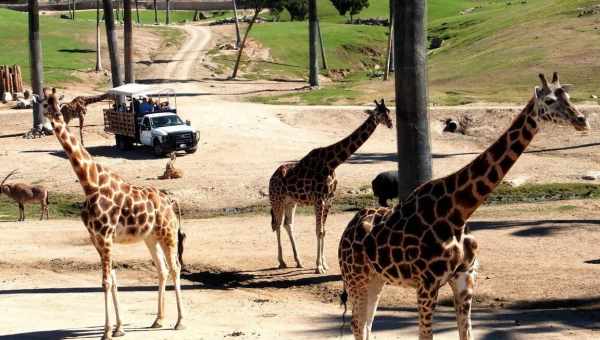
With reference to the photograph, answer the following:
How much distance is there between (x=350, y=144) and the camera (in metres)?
23.0

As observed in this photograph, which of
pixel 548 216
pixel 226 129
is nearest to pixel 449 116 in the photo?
pixel 226 129

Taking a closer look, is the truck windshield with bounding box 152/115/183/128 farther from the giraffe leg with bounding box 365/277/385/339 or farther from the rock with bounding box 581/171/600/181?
the giraffe leg with bounding box 365/277/385/339

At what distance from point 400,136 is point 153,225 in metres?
6.16

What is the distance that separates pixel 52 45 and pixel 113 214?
7253 cm

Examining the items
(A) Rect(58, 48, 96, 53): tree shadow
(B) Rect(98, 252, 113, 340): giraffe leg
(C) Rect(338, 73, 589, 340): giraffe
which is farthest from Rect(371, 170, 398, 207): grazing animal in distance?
(A) Rect(58, 48, 96, 53): tree shadow

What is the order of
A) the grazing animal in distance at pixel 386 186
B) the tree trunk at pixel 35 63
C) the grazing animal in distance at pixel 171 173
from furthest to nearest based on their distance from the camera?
the tree trunk at pixel 35 63, the grazing animal in distance at pixel 171 173, the grazing animal in distance at pixel 386 186

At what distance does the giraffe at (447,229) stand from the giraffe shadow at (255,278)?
8354 mm

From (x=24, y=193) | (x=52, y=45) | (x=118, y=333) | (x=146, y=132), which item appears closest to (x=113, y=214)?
(x=118, y=333)

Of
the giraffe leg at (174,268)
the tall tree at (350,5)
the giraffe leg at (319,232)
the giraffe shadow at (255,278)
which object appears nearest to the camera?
the giraffe leg at (174,268)

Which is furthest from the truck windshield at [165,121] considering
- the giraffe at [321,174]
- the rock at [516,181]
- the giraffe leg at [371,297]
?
the giraffe leg at [371,297]

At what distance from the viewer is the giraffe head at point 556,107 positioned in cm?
1298

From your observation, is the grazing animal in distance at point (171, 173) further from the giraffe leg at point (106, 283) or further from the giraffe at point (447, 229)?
the giraffe at point (447, 229)

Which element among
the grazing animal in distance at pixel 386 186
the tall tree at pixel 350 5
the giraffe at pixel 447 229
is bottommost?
the grazing animal in distance at pixel 386 186

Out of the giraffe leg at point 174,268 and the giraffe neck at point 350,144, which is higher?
the giraffe neck at point 350,144
